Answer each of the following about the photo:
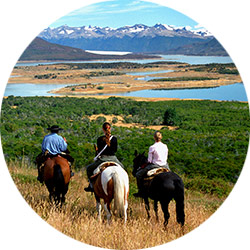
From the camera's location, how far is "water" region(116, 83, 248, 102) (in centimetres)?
990

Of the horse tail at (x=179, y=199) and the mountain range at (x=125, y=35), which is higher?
the mountain range at (x=125, y=35)

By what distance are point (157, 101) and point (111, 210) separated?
999 cm

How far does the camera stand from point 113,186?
656 cm

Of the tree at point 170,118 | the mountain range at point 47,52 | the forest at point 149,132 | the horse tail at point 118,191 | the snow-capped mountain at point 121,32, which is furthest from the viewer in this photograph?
the tree at point 170,118

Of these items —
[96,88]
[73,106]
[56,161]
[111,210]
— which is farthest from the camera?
[96,88]

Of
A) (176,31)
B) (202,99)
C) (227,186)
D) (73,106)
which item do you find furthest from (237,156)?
(73,106)

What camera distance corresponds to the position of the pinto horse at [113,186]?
21.2 ft

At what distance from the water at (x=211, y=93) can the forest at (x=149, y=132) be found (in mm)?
343

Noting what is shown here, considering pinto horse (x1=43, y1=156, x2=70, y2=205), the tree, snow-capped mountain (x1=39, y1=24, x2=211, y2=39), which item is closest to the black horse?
pinto horse (x1=43, y1=156, x2=70, y2=205)

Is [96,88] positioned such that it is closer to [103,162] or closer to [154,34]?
[154,34]

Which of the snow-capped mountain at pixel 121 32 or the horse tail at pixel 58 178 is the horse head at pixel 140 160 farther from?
the snow-capped mountain at pixel 121 32

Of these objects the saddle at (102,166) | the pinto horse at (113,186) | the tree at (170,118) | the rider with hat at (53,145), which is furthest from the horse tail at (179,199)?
the tree at (170,118)

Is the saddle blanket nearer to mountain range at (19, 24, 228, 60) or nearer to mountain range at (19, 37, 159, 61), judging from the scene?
mountain range at (19, 24, 228, 60)

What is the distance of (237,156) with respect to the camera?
37.8ft
